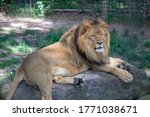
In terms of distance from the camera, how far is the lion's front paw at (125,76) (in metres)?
4.89

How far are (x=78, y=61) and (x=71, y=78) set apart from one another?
0.31m

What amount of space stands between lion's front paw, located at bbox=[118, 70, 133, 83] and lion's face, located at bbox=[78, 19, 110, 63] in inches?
12.4

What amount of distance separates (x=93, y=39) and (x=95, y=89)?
22.1 inches

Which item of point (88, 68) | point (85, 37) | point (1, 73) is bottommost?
point (1, 73)

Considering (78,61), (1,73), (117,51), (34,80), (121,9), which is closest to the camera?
(34,80)

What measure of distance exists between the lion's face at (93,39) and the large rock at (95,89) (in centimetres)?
26

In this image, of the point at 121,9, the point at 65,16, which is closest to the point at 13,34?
the point at 65,16

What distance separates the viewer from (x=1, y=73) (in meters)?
6.46

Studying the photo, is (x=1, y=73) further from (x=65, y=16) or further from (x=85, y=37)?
(x=65, y=16)

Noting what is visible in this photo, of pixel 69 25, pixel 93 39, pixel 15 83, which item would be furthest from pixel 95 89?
pixel 69 25

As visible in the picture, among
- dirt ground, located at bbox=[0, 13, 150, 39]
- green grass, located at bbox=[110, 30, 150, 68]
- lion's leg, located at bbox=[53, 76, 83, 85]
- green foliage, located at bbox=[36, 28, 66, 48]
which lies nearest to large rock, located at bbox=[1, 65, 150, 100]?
lion's leg, located at bbox=[53, 76, 83, 85]

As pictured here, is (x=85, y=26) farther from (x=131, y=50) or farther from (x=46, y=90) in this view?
(x=131, y=50)

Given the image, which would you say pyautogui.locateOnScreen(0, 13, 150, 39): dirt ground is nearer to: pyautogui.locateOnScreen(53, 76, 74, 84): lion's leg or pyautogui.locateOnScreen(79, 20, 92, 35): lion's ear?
pyautogui.locateOnScreen(79, 20, 92, 35): lion's ear

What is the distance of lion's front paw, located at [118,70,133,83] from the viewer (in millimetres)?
4893
